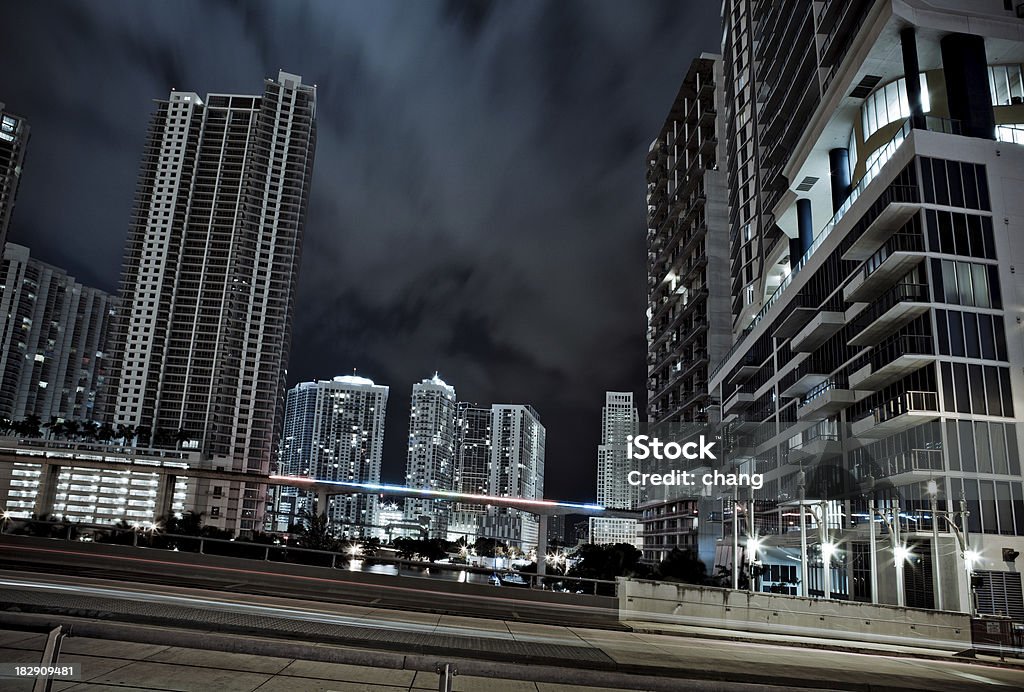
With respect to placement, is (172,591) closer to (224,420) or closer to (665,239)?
(665,239)

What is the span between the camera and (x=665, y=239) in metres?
125

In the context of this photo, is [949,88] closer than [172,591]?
No

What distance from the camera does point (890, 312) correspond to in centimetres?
4462

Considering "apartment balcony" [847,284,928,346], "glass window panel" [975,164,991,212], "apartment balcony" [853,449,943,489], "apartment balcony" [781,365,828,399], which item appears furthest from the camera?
"apartment balcony" [781,365,828,399]

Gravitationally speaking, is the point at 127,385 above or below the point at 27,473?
above

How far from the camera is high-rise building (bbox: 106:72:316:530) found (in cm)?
16738

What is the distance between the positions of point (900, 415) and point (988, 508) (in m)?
6.53

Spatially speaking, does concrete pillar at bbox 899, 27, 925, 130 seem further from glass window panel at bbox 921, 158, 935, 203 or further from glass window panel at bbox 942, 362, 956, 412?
glass window panel at bbox 942, 362, 956, 412

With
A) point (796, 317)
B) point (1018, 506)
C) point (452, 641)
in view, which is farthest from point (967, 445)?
point (452, 641)

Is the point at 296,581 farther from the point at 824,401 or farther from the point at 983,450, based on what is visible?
the point at 824,401

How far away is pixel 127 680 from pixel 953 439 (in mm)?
43289

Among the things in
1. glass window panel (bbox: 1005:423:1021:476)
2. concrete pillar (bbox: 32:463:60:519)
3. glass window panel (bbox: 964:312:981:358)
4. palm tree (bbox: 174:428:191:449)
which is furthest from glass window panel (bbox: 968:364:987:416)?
palm tree (bbox: 174:428:191:449)

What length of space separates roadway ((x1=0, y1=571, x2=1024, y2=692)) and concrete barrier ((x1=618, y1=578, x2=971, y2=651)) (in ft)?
19.2

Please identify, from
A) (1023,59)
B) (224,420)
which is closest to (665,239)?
(1023,59)
